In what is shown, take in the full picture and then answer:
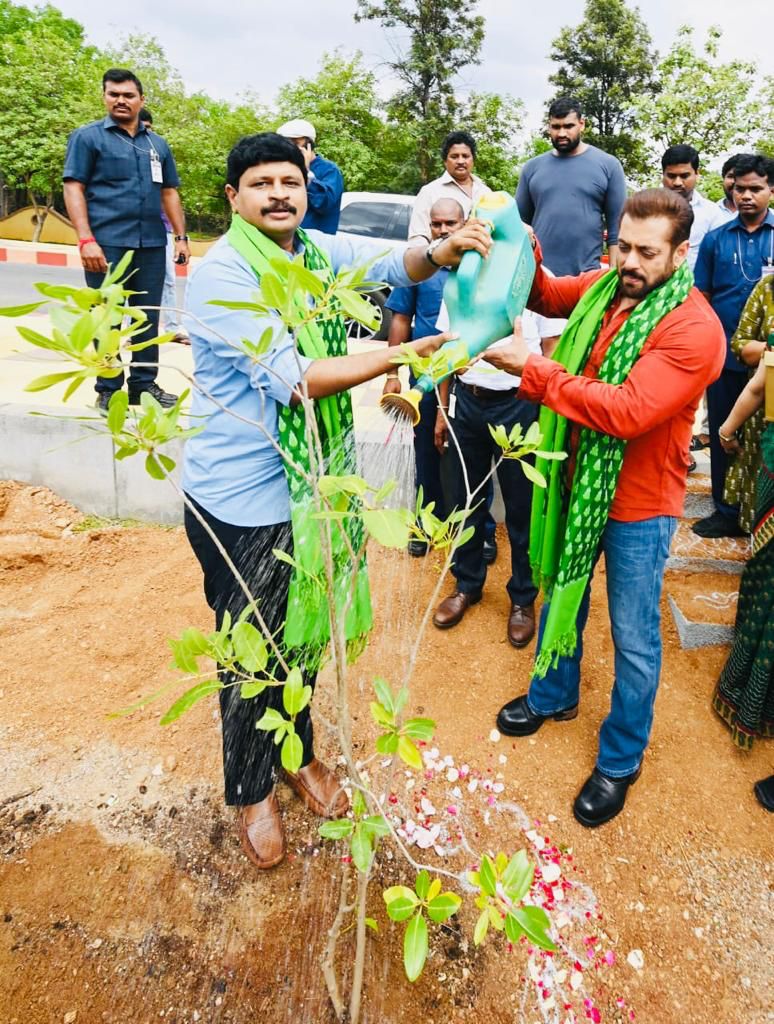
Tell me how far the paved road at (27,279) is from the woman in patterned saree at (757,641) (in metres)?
6.78

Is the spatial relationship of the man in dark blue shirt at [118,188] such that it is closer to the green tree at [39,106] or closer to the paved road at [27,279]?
the paved road at [27,279]

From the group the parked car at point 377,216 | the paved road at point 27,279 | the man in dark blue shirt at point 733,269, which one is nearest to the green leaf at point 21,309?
the man in dark blue shirt at point 733,269

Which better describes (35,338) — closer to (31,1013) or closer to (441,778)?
(31,1013)

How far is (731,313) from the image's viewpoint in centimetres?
329

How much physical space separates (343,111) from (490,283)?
59.2 feet

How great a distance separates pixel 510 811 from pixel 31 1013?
135 centimetres

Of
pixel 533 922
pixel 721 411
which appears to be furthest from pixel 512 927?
pixel 721 411

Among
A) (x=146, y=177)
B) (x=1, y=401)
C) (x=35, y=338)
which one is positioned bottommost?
(x=1, y=401)

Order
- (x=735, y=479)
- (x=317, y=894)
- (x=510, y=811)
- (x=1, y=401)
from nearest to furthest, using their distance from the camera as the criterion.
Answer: (x=317, y=894) < (x=510, y=811) < (x=735, y=479) < (x=1, y=401)

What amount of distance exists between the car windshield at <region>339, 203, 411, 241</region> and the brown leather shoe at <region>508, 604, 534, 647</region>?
216 inches

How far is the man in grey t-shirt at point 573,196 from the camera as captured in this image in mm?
3367

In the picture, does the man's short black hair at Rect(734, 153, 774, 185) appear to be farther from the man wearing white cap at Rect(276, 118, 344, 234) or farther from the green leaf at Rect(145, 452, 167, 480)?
the green leaf at Rect(145, 452, 167, 480)

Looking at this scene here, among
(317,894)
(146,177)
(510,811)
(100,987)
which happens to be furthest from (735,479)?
(146,177)

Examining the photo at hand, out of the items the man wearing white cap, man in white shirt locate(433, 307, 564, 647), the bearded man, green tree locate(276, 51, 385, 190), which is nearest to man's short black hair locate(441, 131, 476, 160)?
the man wearing white cap
